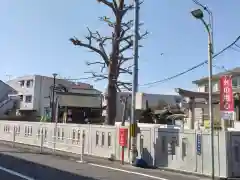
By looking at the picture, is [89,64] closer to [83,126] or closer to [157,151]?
[83,126]

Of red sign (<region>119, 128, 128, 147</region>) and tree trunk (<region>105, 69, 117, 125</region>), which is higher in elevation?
tree trunk (<region>105, 69, 117, 125</region>)

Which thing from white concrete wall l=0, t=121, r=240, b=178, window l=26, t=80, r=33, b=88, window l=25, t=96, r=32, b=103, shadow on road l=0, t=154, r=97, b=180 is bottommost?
shadow on road l=0, t=154, r=97, b=180

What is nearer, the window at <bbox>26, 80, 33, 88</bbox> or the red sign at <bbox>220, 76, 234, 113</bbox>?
the red sign at <bbox>220, 76, 234, 113</bbox>

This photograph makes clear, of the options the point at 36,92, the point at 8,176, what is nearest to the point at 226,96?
the point at 8,176

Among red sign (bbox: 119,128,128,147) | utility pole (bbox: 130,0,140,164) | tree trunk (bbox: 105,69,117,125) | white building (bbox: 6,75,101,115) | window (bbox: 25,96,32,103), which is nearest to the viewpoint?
utility pole (bbox: 130,0,140,164)

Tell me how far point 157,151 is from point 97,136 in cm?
504

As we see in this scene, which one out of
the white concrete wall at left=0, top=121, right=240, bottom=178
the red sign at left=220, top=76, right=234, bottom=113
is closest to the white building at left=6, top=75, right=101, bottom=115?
the white concrete wall at left=0, top=121, right=240, bottom=178

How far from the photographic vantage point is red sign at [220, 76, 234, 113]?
41.2 feet

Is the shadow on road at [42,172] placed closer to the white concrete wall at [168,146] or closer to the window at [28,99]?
the white concrete wall at [168,146]

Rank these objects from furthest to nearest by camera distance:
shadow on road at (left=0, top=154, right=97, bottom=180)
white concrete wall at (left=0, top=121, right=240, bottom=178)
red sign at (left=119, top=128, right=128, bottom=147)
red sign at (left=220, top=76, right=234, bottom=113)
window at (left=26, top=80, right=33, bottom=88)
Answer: window at (left=26, top=80, right=33, bottom=88)
red sign at (left=119, top=128, right=128, bottom=147)
white concrete wall at (left=0, top=121, right=240, bottom=178)
red sign at (left=220, top=76, right=234, bottom=113)
shadow on road at (left=0, top=154, right=97, bottom=180)

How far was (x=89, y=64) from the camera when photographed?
28.0 meters

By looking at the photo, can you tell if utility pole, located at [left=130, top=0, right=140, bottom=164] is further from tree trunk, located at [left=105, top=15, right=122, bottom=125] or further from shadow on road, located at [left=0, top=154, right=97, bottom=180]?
tree trunk, located at [left=105, top=15, right=122, bottom=125]

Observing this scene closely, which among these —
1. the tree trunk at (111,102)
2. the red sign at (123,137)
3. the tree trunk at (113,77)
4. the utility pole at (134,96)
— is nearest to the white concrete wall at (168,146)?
the red sign at (123,137)

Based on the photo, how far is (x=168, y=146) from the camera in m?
15.4
